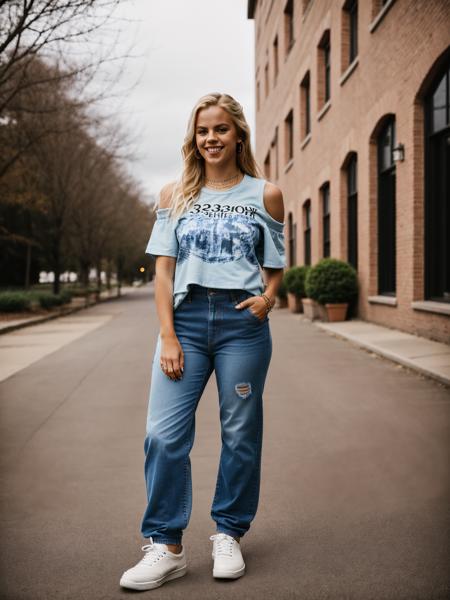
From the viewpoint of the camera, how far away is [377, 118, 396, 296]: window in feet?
46.8

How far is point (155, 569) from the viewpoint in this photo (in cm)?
279

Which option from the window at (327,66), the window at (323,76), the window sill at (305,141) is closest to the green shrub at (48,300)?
the window sill at (305,141)

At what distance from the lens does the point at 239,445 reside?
2.93 metres

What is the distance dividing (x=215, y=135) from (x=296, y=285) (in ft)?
59.1

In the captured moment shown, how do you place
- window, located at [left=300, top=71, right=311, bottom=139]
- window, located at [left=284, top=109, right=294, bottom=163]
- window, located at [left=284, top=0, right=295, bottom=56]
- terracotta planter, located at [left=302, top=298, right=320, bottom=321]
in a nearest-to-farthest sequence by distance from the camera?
terracotta planter, located at [left=302, top=298, right=320, bottom=321]
window, located at [left=300, top=71, right=311, bottom=139]
window, located at [left=284, top=0, right=295, bottom=56]
window, located at [left=284, top=109, right=294, bottom=163]

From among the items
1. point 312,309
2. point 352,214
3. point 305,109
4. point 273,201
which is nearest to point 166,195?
point 273,201

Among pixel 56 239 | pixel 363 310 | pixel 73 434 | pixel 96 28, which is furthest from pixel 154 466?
pixel 56 239

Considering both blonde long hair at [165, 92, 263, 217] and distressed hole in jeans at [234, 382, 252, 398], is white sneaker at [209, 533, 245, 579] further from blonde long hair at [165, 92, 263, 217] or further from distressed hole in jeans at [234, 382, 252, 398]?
blonde long hair at [165, 92, 263, 217]

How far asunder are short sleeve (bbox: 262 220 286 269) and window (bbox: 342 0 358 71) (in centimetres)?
1566

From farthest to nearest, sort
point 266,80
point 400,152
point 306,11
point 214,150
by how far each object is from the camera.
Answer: point 266,80 → point 306,11 → point 400,152 → point 214,150

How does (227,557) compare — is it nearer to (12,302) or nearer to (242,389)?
(242,389)

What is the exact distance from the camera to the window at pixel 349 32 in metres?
17.2

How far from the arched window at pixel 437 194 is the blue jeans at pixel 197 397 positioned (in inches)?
354

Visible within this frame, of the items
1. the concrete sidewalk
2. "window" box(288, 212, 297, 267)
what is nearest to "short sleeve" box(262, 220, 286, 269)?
the concrete sidewalk
